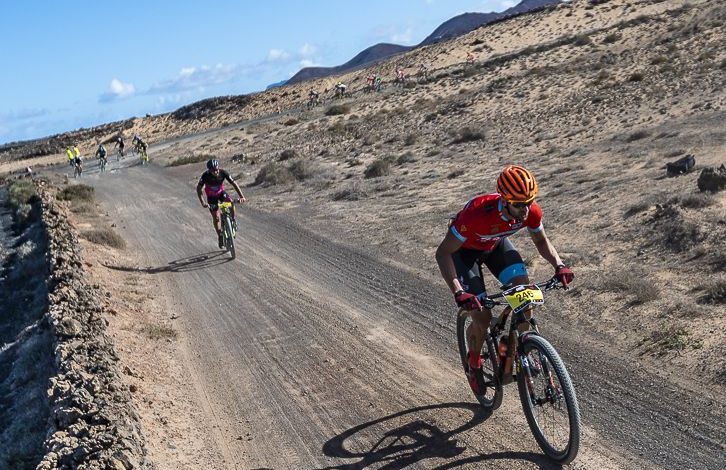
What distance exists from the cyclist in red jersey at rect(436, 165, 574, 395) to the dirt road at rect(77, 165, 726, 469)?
89 centimetres

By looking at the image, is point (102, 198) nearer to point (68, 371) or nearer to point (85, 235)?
point (85, 235)

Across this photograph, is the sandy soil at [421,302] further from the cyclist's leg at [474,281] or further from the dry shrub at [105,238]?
the cyclist's leg at [474,281]

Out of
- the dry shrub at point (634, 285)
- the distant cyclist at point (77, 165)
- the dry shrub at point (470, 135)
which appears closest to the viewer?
the dry shrub at point (634, 285)

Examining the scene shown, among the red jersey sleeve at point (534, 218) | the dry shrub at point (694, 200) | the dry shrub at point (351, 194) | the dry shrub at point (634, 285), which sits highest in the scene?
the red jersey sleeve at point (534, 218)

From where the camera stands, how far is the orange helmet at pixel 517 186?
521 centimetres

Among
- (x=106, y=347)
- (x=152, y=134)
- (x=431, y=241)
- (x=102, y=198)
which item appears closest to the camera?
(x=106, y=347)

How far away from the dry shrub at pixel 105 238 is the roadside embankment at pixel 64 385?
279 centimetres

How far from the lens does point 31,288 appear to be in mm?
15133

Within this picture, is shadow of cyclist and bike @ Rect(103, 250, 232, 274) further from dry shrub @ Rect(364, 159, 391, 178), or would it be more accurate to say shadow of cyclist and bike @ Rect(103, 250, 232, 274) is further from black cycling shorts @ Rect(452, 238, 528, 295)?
dry shrub @ Rect(364, 159, 391, 178)

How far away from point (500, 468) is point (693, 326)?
3433mm

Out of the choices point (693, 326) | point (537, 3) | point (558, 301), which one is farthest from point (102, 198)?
point (537, 3)

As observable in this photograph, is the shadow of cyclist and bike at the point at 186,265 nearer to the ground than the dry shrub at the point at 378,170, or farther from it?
nearer to the ground

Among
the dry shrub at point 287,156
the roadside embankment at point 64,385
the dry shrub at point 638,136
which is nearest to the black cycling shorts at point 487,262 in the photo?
the roadside embankment at point 64,385

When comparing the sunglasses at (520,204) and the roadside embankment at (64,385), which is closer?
the sunglasses at (520,204)
